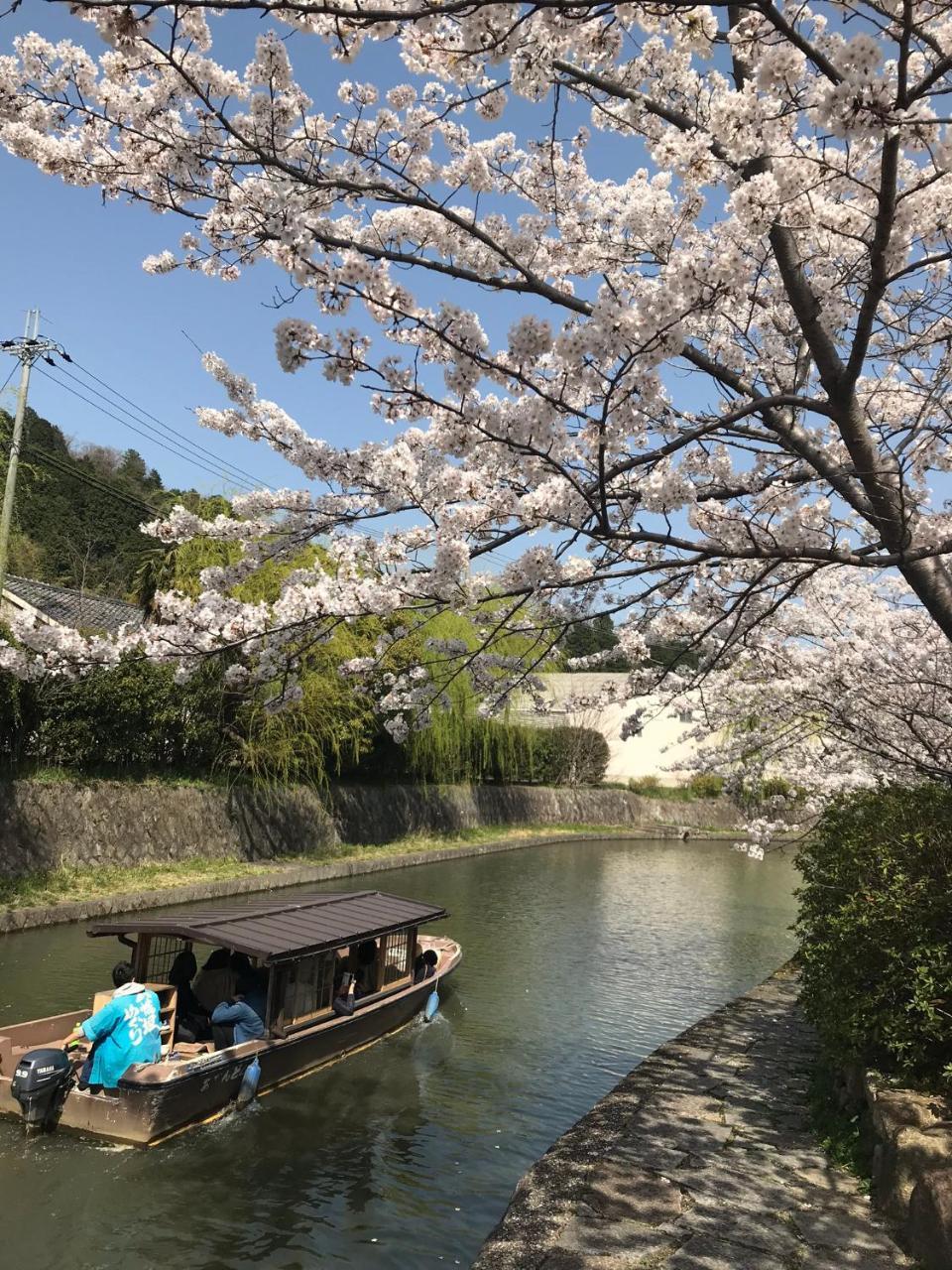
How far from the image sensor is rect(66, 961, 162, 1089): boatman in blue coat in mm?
6691

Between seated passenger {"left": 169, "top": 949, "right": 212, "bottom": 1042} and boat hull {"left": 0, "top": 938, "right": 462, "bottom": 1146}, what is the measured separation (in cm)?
75

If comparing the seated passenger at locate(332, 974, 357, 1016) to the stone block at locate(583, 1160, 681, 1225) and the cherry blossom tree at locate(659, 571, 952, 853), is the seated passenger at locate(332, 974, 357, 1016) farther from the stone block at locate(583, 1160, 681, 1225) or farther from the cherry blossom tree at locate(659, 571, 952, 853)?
the cherry blossom tree at locate(659, 571, 952, 853)

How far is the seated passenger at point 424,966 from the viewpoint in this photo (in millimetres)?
10258

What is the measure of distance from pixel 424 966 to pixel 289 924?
2262mm

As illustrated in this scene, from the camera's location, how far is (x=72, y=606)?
68.9 ft

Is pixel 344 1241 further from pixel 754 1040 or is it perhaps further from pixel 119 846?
pixel 119 846

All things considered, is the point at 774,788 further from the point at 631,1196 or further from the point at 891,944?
the point at 631,1196


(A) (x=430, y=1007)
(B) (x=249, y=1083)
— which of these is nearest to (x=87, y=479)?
(A) (x=430, y=1007)

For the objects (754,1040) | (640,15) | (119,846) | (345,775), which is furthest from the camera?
(345,775)

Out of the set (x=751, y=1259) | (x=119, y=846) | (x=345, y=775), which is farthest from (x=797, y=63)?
(x=345, y=775)

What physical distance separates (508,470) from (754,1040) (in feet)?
21.3

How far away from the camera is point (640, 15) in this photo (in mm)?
3795

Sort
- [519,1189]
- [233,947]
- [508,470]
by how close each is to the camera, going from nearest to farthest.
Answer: [508,470] < [519,1189] < [233,947]

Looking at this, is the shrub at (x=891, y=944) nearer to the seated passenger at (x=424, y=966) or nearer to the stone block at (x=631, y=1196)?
the stone block at (x=631, y=1196)
